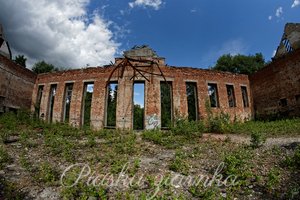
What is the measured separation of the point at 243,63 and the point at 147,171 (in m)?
30.3

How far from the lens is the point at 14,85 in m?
14.4

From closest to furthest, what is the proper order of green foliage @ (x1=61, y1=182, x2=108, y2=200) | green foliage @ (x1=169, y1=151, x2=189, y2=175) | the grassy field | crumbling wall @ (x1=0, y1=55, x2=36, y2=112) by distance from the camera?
green foliage @ (x1=61, y1=182, x2=108, y2=200) < the grassy field < green foliage @ (x1=169, y1=151, x2=189, y2=175) < crumbling wall @ (x1=0, y1=55, x2=36, y2=112)

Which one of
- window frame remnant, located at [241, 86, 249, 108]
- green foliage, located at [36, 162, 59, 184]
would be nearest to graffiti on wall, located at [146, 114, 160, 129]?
window frame remnant, located at [241, 86, 249, 108]

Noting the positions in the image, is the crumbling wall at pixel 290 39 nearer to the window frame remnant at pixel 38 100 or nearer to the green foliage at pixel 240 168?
the green foliage at pixel 240 168

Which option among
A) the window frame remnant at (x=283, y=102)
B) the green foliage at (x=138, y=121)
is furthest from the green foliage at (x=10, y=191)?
the window frame remnant at (x=283, y=102)

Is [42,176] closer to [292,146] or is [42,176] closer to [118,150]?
[118,150]

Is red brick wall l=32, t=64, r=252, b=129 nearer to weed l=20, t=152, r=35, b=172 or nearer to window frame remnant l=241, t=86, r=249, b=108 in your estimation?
window frame remnant l=241, t=86, r=249, b=108

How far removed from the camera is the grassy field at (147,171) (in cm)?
430

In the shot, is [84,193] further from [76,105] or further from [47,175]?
[76,105]

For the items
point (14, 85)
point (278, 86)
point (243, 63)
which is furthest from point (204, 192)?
point (243, 63)

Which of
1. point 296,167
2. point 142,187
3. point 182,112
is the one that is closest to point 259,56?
point 182,112

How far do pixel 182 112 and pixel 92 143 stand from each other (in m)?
7.50

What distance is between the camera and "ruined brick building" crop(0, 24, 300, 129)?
13734 millimetres

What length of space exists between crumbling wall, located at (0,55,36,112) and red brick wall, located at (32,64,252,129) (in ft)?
2.23
